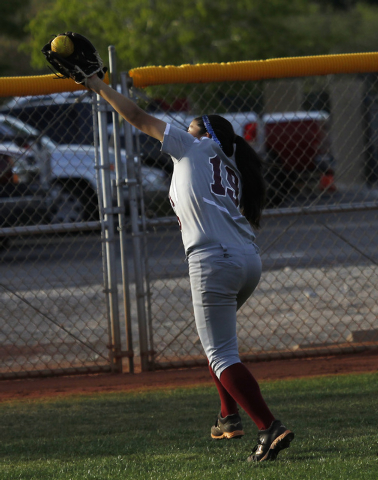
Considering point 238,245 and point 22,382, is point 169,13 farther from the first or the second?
point 238,245

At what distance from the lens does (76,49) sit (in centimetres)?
346

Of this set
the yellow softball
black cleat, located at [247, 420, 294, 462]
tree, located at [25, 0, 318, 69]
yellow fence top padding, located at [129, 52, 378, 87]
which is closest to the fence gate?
yellow fence top padding, located at [129, 52, 378, 87]

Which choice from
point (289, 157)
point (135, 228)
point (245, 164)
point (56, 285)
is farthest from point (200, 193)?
point (56, 285)

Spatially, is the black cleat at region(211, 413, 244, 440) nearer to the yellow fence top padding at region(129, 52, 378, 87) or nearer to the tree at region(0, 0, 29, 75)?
the yellow fence top padding at region(129, 52, 378, 87)

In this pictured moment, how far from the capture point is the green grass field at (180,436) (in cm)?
320

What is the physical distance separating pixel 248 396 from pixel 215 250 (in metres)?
0.69

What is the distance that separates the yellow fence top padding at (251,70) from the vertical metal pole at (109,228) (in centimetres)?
41

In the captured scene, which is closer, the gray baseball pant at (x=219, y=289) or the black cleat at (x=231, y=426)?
the gray baseball pant at (x=219, y=289)

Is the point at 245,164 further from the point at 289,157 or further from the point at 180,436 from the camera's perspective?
the point at 289,157

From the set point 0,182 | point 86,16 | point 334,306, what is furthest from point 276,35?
point 334,306

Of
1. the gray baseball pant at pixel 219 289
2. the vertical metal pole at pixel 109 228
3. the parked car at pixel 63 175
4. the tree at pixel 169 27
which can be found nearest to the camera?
the gray baseball pant at pixel 219 289

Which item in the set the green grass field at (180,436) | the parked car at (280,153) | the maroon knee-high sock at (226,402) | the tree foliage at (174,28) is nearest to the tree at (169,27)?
the tree foliage at (174,28)

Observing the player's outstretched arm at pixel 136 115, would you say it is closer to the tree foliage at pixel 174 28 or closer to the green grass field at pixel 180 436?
the green grass field at pixel 180 436

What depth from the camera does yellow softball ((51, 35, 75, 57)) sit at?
3.44 metres
